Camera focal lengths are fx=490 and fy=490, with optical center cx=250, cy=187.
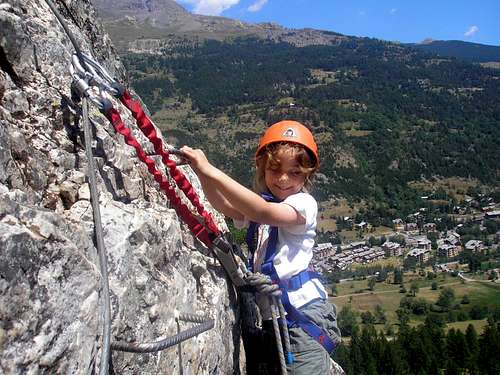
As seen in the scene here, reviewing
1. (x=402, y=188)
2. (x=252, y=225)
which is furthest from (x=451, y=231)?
(x=252, y=225)

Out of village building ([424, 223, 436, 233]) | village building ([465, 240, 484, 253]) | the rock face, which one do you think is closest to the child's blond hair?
the rock face

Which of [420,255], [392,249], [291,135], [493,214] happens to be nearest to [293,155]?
[291,135]

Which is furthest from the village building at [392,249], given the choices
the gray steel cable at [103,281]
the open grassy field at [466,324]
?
the gray steel cable at [103,281]

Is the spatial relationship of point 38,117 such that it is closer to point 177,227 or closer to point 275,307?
point 177,227

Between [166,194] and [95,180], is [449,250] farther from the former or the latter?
[95,180]

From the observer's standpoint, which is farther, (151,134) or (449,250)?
(449,250)

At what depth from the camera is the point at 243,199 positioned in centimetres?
333

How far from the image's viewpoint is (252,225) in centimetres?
428

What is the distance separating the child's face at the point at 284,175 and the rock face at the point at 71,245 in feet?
2.73

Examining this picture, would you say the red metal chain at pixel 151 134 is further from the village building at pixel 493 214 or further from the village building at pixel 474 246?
the village building at pixel 493 214

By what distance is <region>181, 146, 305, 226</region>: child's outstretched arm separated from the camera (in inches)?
131

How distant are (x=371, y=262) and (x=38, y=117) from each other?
5431 inches

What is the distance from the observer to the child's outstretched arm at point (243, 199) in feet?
10.9

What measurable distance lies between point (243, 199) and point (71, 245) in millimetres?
1351
